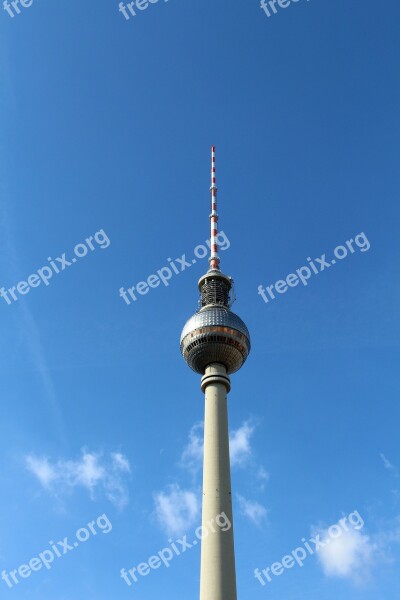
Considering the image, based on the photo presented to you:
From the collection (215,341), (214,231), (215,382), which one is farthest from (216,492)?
(214,231)

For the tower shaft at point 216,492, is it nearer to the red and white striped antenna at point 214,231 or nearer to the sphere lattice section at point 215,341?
the sphere lattice section at point 215,341

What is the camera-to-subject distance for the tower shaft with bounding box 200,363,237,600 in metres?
52.9

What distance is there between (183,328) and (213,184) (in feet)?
78.7

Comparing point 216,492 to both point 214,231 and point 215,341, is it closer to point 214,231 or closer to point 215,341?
point 215,341

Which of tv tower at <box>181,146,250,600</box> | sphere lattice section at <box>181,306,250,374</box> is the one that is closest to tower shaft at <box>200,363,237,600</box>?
tv tower at <box>181,146,250,600</box>

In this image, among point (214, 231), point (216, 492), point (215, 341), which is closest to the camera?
point (216, 492)

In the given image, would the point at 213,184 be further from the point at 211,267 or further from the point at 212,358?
the point at 212,358

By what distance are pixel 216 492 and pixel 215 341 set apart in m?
18.7

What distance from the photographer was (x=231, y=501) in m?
58.8

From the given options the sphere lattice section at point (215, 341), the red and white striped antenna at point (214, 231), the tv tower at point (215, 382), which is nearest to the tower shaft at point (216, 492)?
the tv tower at point (215, 382)

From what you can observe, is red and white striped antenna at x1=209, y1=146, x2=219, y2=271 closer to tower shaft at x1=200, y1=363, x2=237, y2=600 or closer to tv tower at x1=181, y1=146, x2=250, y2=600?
tv tower at x1=181, y1=146, x2=250, y2=600

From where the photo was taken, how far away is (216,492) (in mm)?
58531

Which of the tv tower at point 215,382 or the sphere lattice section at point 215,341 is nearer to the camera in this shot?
the tv tower at point 215,382

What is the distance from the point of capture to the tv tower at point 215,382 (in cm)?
5381
